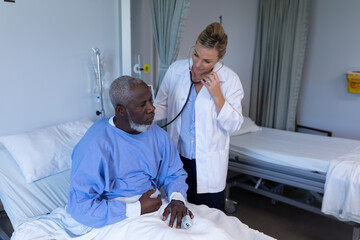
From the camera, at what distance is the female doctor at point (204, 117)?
1.54 meters

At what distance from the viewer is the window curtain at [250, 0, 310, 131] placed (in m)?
3.54

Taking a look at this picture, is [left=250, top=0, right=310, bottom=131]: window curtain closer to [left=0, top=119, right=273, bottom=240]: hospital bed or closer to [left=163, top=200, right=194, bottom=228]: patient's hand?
[left=0, top=119, right=273, bottom=240]: hospital bed

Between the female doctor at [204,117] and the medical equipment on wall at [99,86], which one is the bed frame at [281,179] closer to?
the female doctor at [204,117]

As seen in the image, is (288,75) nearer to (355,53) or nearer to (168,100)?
(355,53)

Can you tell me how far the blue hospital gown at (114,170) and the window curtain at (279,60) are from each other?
2.56 meters

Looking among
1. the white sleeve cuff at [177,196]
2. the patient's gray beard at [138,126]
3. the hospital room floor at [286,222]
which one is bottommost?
the hospital room floor at [286,222]

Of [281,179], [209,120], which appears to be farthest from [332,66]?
[209,120]

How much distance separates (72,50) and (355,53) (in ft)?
10.3

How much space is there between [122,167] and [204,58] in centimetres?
67

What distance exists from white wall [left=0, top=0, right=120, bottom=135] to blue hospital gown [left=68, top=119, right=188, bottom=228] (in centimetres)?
72

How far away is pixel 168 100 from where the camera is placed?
1814 mm

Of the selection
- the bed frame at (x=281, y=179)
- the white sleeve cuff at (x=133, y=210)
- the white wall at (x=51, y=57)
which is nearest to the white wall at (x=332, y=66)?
the bed frame at (x=281, y=179)

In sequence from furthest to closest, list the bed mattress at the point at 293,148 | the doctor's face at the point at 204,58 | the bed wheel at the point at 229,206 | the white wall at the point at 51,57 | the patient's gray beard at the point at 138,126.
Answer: the bed wheel at the point at 229,206, the bed mattress at the point at 293,148, the white wall at the point at 51,57, the doctor's face at the point at 204,58, the patient's gray beard at the point at 138,126

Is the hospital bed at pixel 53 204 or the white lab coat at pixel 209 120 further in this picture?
the white lab coat at pixel 209 120
